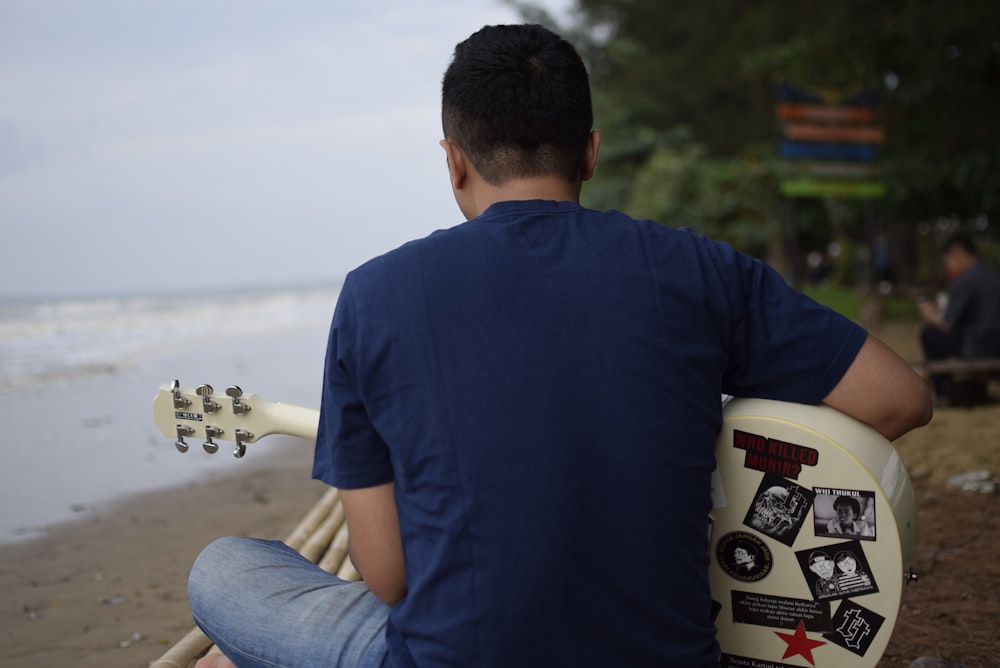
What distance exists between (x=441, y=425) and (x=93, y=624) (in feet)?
9.60

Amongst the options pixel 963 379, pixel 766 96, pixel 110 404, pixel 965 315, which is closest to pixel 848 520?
pixel 963 379

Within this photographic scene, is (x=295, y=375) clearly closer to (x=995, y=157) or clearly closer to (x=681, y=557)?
(x=995, y=157)

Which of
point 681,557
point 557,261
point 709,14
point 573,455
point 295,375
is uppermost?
point 709,14

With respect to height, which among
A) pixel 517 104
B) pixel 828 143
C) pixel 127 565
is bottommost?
pixel 127 565

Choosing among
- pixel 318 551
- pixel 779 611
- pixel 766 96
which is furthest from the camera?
pixel 766 96

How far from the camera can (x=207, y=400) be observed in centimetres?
236

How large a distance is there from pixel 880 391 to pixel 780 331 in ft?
0.74

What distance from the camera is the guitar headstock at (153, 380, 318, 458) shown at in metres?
2.32

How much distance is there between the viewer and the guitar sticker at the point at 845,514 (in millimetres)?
1809

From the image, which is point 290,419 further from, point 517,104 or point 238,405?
point 517,104

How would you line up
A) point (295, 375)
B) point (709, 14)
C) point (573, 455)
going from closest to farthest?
1. point (573, 455)
2. point (295, 375)
3. point (709, 14)

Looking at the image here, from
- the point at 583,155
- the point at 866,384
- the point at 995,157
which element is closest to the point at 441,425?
the point at 583,155

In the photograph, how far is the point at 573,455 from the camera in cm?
150

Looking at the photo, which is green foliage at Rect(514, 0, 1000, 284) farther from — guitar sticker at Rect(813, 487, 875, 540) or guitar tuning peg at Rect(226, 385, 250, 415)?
guitar tuning peg at Rect(226, 385, 250, 415)
